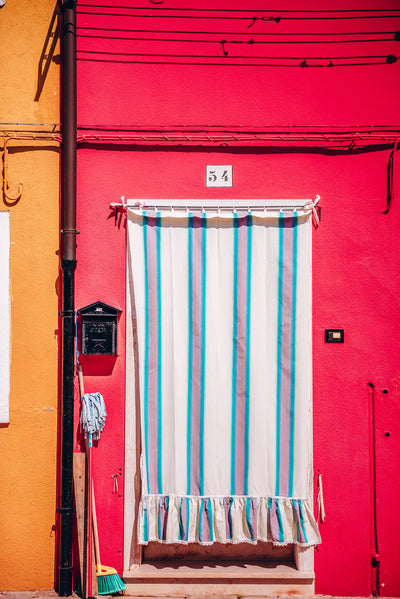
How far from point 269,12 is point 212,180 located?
1607mm

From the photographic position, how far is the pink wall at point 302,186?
15.0ft

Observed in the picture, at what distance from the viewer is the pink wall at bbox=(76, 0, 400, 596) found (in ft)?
15.0

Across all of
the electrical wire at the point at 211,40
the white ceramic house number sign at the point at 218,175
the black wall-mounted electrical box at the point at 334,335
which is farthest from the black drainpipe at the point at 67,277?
the black wall-mounted electrical box at the point at 334,335

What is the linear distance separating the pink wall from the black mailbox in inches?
4.7

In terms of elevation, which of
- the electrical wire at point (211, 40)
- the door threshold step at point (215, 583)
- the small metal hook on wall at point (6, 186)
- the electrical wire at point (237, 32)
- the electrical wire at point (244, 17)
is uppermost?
the electrical wire at point (244, 17)

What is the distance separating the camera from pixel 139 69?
15.2 ft

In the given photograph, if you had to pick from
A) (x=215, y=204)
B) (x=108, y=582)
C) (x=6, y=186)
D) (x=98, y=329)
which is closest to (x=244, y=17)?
(x=215, y=204)

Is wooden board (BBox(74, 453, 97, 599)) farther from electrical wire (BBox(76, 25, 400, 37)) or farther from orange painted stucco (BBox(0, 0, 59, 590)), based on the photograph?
electrical wire (BBox(76, 25, 400, 37))

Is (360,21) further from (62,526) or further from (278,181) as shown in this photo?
(62,526)

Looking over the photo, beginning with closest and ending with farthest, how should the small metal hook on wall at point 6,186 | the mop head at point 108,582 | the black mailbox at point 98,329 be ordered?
1. the mop head at point 108,582
2. the black mailbox at point 98,329
3. the small metal hook on wall at point 6,186

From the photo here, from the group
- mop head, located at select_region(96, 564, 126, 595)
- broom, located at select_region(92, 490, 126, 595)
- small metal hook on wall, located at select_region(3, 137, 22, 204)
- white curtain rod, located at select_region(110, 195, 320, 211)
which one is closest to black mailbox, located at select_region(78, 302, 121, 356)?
white curtain rod, located at select_region(110, 195, 320, 211)

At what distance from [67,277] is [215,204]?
4.73ft

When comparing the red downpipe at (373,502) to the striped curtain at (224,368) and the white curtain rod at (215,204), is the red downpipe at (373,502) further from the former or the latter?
the white curtain rod at (215,204)

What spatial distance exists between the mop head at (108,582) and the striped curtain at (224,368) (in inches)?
18.6
